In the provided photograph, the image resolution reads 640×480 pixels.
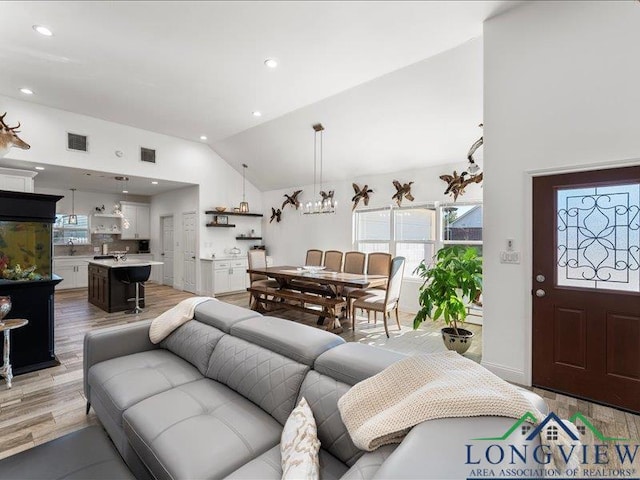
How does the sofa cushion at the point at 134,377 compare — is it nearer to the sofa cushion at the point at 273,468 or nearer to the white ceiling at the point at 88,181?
the sofa cushion at the point at 273,468

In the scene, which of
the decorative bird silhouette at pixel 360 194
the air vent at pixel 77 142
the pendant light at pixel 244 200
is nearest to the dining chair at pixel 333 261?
the decorative bird silhouette at pixel 360 194

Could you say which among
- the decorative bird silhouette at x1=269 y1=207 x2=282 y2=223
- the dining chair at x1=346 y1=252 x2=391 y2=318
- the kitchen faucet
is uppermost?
the decorative bird silhouette at x1=269 y1=207 x2=282 y2=223

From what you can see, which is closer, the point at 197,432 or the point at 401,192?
the point at 197,432

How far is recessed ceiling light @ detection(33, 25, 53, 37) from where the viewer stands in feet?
9.55

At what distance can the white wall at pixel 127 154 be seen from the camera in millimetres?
4680

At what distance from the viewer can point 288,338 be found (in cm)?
175

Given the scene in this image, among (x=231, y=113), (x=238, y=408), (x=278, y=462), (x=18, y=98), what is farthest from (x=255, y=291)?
(x=18, y=98)

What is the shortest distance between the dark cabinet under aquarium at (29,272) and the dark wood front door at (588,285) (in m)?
4.92

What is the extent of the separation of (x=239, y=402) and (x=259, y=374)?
192mm

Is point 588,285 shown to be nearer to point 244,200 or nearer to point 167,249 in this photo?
point 244,200

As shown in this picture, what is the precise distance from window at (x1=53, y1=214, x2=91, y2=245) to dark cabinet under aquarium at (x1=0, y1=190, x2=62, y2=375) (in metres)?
5.40

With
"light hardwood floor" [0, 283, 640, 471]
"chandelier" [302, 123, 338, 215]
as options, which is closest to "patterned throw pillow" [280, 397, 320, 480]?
"light hardwood floor" [0, 283, 640, 471]

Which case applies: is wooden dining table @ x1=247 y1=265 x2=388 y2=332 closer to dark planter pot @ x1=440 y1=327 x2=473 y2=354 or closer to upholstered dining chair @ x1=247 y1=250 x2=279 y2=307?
upholstered dining chair @ x1=247 y1=250 x2=279 y2=307

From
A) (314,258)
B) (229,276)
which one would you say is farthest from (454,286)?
(229,276)
